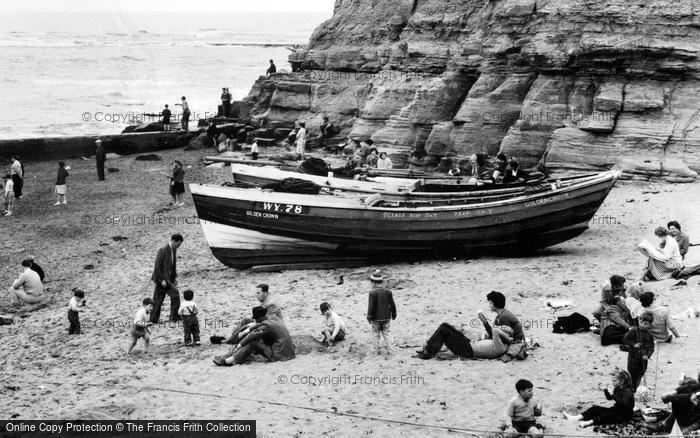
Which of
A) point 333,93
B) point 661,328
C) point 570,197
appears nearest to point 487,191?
point 570,197

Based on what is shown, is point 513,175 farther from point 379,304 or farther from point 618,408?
point 618,408

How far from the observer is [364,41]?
1364 inches

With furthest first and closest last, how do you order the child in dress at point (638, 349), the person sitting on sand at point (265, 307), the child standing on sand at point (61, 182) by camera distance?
the child standing on sand at point (61, 182) < the person sitting on sand at point (265, 307) < the child in dress at point (638, 349)

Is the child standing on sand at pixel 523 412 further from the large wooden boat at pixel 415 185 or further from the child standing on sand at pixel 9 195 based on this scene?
the child standing on sand at pixel 9 195

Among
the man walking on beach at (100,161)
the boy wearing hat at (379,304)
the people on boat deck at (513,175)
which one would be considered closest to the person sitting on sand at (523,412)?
the boy wearing hat at (379,304)

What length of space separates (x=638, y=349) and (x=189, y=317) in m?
6.65

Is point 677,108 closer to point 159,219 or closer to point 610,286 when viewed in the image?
point 610,286

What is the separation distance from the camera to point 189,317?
43.4 feet

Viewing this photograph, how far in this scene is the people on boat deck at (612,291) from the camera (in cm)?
1231

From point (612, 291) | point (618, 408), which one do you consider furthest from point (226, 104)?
point (618, 408)

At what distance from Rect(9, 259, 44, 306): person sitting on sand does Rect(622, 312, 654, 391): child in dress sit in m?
10.9

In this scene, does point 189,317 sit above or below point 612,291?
below

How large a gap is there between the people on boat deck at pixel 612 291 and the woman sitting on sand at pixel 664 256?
2213mm

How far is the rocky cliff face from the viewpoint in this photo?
21562 millimetres
